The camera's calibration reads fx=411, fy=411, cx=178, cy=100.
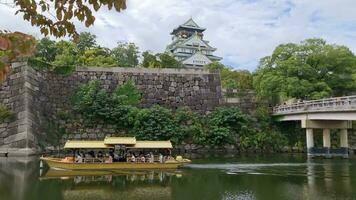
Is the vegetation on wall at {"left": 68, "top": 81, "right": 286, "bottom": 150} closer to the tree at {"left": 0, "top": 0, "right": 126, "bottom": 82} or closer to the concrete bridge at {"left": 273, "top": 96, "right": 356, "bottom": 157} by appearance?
the concrete bridge at {"left": 273, "top": 96, "right": 356, "bottom": 157}

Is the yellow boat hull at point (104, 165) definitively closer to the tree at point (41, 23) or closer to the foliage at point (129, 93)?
the foliage at point (129, 93)

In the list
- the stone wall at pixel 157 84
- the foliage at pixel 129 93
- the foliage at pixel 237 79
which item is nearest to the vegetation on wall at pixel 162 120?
the foliage at pixel 129 93

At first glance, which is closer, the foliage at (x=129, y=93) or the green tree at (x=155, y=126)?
the green tree at (x=155, y=126)

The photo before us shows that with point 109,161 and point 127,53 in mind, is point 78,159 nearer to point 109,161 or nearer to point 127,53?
point 109,161

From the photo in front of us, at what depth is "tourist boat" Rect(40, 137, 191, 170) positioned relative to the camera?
2436cm

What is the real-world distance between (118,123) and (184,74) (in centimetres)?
917

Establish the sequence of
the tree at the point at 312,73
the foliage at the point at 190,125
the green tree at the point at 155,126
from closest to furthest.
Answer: the green tree at the point at 155,126 < the foliage at the point at 190,125 < the tree at the point at 312,73

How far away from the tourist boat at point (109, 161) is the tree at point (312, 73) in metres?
20.2

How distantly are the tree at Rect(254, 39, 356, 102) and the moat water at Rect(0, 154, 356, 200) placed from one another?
650 inches

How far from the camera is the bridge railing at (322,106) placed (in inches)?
1177

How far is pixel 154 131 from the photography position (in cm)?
3641

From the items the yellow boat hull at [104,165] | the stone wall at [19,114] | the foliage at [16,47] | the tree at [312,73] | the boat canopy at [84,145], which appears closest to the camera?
the foliage at [16,47]

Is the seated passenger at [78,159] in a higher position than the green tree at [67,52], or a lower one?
lower

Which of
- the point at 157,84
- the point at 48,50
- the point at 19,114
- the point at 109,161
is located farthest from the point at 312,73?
the point at 48,50
